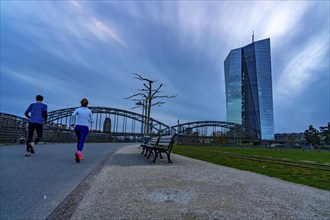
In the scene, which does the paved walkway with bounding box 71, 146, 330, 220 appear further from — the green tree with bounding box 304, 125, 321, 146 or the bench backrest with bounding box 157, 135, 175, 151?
the green tree with bounding box 304, 125, 321, 146

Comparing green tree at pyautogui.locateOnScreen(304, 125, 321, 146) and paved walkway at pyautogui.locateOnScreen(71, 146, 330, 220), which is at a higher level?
green tree at pyautogui.locateOnScreen(304, 125, 321, 146)

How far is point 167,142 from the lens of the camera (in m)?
7.34

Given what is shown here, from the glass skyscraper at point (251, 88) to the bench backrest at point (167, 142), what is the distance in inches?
4870

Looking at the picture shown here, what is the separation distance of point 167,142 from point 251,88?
12721 centimetres

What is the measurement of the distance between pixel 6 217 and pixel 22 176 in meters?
2.03

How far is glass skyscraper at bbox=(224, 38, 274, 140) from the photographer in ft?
399

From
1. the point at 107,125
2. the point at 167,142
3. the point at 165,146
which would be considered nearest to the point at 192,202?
the point at 167,142

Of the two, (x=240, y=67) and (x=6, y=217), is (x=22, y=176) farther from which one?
(x=240, y=67)

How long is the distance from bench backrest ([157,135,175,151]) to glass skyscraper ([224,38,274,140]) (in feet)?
406

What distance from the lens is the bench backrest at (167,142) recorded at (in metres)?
6.94

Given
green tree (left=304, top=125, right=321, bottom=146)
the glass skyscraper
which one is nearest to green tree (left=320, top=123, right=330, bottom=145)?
green tree (left=304, top=125, right=321, bottom=146)

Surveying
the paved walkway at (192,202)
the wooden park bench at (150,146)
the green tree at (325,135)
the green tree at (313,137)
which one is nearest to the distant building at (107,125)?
the green tree at (313,137)

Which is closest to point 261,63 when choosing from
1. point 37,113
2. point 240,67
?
point 240,67

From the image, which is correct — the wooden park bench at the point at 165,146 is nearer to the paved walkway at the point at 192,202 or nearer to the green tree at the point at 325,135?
the paved walkway at the point at 192,202
